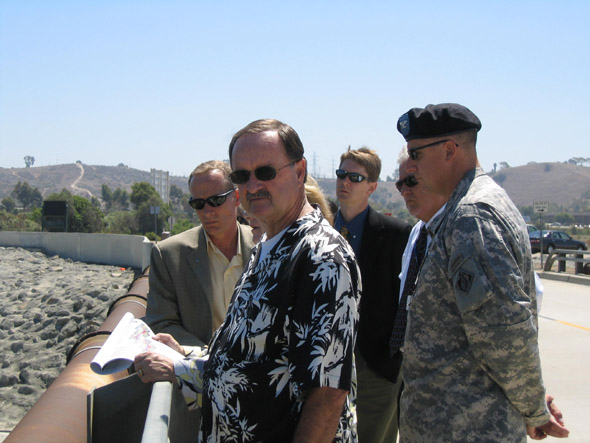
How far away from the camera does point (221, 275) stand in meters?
3.73

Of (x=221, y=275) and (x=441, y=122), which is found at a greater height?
(x=441, y=122)

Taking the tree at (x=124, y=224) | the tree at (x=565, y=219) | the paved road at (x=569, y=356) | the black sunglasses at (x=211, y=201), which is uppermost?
the black sunglasses at (x=211, y=201)

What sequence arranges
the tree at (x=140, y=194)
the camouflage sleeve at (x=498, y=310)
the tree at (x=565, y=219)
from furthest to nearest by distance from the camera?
the tree at (x=565, y=219) → the tree at (x=140, y=194) → the camouflage sleeve at (x=498, y=310)

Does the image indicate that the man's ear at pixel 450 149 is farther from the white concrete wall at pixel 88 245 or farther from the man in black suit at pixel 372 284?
the white concrete wall at pixel 88 245

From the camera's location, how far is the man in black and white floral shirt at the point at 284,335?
181 centimetres

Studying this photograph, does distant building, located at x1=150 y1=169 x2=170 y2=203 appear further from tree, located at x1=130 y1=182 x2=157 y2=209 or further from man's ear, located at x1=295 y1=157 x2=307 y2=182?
man's ear, located at x1=295 y1=157 x2=307 y2=182

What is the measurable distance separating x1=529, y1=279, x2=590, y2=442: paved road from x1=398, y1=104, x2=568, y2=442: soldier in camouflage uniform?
3.88 metres

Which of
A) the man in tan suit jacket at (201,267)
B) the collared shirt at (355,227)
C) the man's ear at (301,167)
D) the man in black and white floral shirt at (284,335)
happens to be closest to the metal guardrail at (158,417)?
the man in black and white floral shirt at (284,335)

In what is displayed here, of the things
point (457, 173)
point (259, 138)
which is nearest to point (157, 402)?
point (259, 138)

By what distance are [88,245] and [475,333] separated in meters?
28.8

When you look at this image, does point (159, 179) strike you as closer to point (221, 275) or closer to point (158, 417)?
point (221, 275)

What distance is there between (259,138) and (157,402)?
3.20 ft

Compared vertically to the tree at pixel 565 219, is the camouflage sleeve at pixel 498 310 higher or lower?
higher

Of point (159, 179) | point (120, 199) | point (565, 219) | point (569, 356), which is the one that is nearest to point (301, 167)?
point (569, 356)
